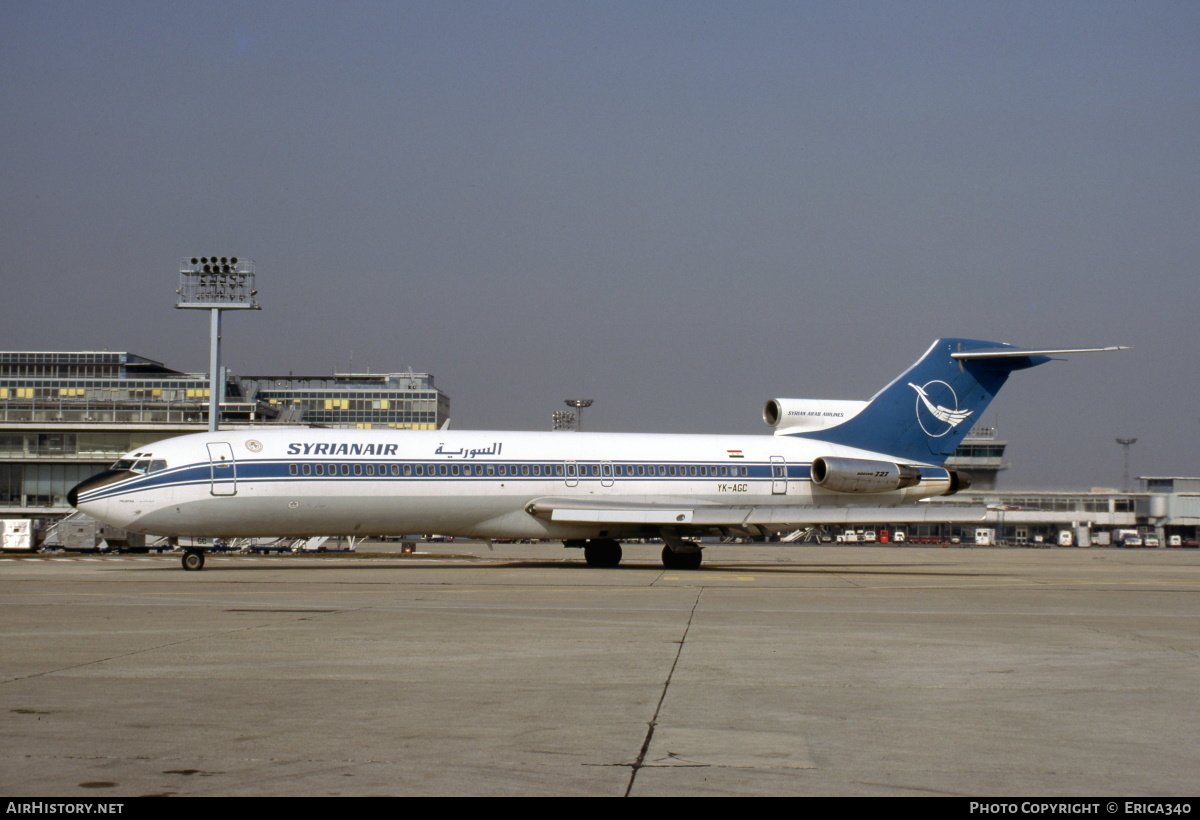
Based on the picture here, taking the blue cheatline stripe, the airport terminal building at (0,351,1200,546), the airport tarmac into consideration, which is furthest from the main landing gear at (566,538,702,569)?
the airport tarmac

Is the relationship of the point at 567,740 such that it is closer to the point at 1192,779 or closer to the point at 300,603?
the point at 1192,779

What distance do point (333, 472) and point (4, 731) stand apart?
2354cm

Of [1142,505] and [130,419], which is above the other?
[130,419]

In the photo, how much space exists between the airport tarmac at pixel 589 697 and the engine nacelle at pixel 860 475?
52.4 feet

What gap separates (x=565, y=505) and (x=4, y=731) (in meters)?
25.6

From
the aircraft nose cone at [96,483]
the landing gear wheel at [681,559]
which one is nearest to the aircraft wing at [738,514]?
the landing gear wheel at [681,559]

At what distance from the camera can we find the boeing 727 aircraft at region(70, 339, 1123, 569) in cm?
3045

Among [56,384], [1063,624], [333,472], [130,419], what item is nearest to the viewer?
[1063,624]

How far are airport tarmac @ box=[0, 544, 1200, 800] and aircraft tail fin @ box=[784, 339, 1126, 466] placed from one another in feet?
59.7

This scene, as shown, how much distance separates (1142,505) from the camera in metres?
118

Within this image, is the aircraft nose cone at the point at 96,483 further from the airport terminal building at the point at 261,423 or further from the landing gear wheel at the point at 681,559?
the airport terminal building at the point at 261,423
